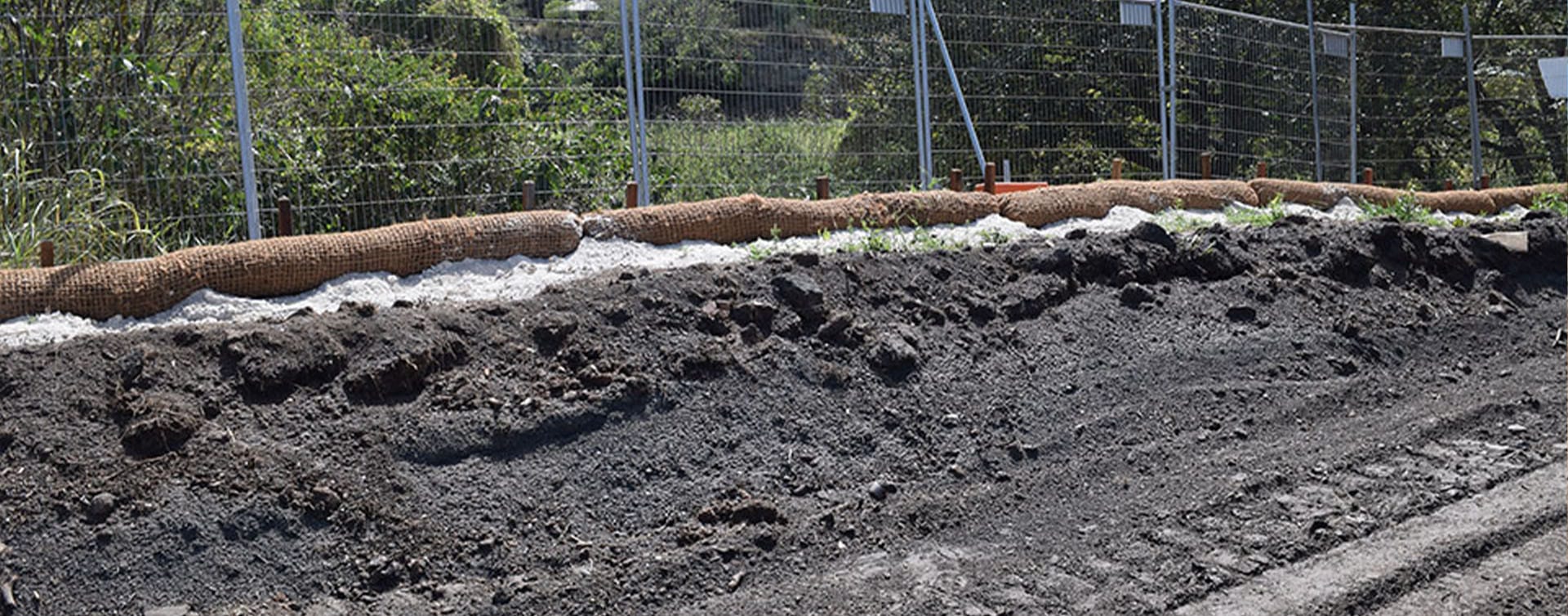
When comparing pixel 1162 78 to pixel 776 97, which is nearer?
pixel 776 97

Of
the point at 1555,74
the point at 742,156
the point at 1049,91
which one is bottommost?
the point at 742,156

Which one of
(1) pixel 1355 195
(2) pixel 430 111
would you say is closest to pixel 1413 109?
(1) pixel 1355 195

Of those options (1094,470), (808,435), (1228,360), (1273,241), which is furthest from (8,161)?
(1273,241)

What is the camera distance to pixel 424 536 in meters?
4.25

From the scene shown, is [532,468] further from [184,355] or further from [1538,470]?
[1538,470]

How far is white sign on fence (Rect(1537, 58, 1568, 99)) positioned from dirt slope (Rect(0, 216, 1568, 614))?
9.71 meters

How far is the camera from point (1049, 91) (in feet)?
37.1

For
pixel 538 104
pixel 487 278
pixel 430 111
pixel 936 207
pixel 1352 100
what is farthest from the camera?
pixel 1352 100

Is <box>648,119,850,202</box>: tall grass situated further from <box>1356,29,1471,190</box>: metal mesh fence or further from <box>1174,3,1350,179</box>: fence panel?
<box>1356,29,1471,190</box>: metal mesh fence

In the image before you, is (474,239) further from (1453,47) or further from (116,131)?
(1453,47)

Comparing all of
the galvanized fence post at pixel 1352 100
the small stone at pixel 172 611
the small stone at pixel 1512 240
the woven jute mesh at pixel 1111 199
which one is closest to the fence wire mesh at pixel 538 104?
the woven jute mesh at pixel 1111 199

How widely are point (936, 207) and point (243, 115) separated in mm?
3626

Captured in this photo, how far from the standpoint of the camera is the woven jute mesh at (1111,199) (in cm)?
820

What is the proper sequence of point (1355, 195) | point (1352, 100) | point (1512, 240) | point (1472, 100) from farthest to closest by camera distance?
point (1472, 100), point (1352, 100), point (1355, 195), point (1512, 240)
